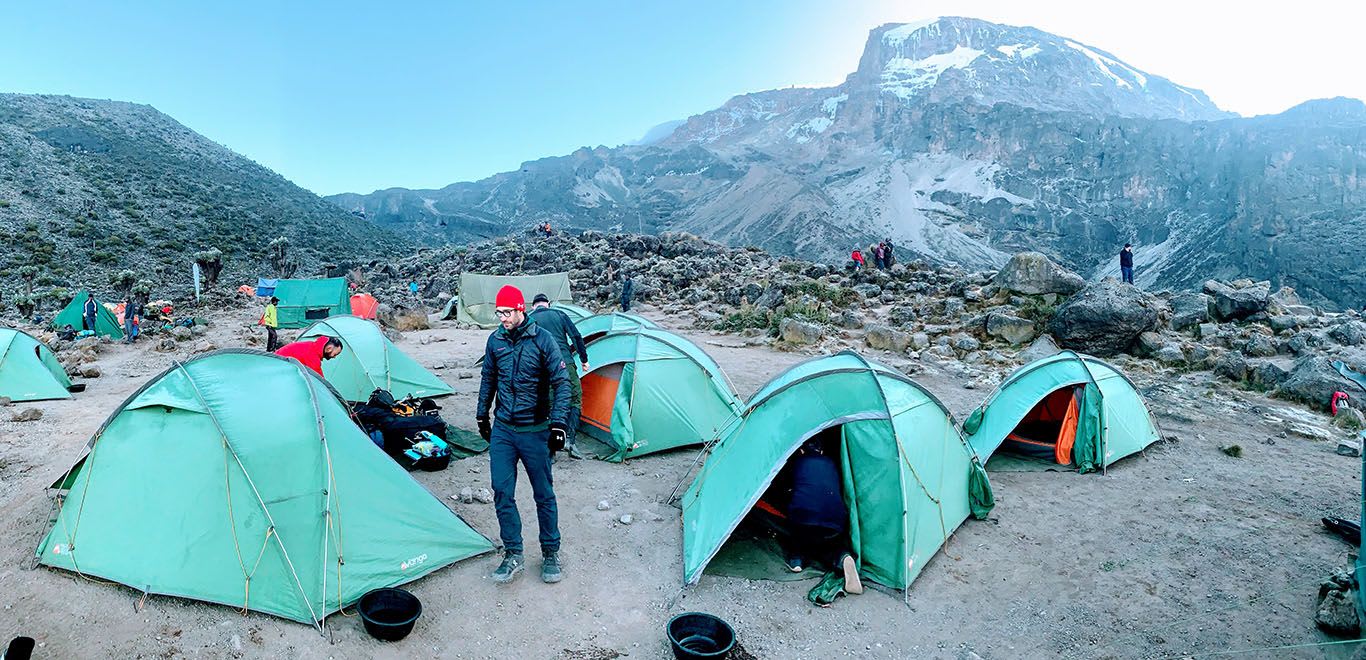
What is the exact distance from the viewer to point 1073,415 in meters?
7.59

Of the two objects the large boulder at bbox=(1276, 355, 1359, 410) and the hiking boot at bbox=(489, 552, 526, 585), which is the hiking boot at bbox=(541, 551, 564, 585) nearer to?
the hiking boot at bbox=(489, 552, 526, 585)

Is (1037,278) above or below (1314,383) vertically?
above

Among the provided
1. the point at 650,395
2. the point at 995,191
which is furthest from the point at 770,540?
the point at 995,191

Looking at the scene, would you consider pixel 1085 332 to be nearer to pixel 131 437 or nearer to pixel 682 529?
pixel 682 529

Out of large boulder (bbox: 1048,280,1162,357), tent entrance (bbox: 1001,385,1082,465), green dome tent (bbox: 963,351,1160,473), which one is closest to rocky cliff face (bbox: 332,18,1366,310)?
large boulder (bbox: 1048,280,1162,357)

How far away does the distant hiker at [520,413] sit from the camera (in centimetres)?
451

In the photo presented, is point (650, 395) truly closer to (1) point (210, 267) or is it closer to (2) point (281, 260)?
(1) point (210, 267)

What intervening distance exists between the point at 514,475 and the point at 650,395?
3.08 metres

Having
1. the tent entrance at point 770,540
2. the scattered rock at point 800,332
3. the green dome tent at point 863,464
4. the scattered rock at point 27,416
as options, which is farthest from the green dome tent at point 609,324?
the scattered rock at point 800,332

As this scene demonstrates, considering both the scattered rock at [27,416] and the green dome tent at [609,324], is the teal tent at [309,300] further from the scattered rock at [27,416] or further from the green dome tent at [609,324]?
the green dome tent at [609,324]

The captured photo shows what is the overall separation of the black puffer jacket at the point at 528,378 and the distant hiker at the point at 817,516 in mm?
1901

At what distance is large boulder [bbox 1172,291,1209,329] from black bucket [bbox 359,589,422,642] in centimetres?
1678

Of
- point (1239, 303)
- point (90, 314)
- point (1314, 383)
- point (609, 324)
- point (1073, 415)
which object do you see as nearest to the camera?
point (1073, 415)

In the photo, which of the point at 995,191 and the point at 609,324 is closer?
the point at 609,324
